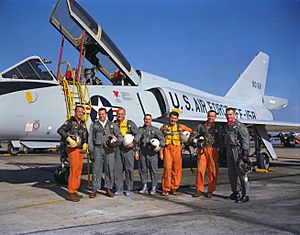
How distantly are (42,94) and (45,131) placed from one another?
85 cm

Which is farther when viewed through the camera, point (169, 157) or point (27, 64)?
point (27, 64)

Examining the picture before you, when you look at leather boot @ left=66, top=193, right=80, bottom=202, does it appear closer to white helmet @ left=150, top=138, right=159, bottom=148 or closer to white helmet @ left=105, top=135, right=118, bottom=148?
white helmet @ left=105, top=135, right=118, bottom=148

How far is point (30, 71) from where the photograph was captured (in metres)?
7.42

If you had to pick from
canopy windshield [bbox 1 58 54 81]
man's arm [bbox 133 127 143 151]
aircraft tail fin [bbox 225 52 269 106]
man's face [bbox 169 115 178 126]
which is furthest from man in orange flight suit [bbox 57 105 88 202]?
aircraft tail fin [bbox 225 52 269 106]

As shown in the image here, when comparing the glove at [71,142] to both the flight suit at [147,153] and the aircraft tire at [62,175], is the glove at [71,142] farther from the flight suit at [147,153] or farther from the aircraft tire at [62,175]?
the aircraft tire at [62,175]

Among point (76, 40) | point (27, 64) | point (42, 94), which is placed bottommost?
point (42, 94)

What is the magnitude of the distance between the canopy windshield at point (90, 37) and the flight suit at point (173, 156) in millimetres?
3015

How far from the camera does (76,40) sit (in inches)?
329

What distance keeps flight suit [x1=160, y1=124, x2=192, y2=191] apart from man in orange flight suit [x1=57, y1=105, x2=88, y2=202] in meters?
1.62

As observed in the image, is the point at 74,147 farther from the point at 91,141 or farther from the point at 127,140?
the point at 127,140

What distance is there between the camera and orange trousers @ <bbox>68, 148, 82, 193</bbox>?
5.71 m

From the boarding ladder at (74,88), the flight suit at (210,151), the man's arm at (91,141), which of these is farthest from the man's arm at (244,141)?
the boarding ladder at (74,88)

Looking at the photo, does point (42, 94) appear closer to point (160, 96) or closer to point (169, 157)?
point (169, 157)

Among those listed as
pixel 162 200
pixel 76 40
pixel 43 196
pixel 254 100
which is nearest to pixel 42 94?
pixel 76 40
